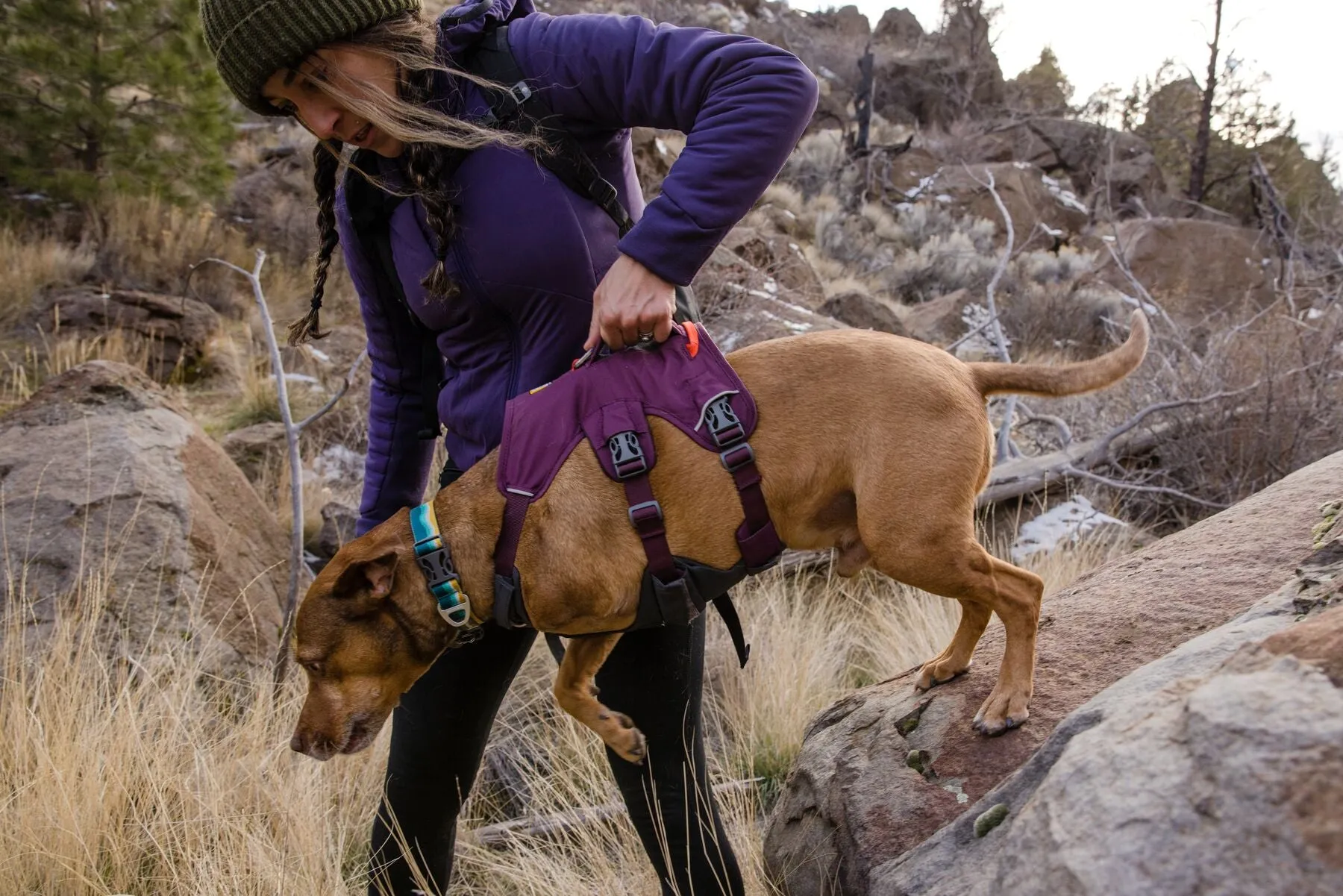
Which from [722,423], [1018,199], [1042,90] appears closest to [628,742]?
[722,423]

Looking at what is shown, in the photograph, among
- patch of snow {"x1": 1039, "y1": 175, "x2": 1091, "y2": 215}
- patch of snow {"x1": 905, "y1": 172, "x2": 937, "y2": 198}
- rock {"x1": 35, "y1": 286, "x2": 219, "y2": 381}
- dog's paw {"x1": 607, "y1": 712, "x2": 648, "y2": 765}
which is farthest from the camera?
patch of snow {"x1": 1039, "y1": 175, "x2": 1091, "y2": 215}

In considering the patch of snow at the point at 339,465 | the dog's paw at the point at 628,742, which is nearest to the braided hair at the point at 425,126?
the dog's paw at the point at 628,742

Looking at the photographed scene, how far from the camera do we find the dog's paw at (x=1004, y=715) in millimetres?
2365

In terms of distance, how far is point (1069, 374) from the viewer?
2.44 meters

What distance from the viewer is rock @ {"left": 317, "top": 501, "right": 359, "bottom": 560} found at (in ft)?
19.4

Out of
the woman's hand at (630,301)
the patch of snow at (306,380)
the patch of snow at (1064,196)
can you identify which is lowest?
the patch of snow at (306,380)

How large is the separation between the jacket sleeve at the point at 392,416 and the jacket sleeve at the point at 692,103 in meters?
0.80

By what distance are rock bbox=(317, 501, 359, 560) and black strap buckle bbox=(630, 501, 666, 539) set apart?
13.7ft

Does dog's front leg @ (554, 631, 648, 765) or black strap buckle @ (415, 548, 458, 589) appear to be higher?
black strap buckle @ (415, 548, 458, 589)

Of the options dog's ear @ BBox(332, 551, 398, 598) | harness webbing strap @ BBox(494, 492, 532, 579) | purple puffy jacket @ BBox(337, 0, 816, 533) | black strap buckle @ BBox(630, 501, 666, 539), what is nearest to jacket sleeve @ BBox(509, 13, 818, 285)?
purple puffy jacket @ BBox(337, 0, 816, 533)

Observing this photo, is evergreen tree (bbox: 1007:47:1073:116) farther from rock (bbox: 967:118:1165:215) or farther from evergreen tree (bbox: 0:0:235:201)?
evergreen tree (bbox: 0:0:235:201)

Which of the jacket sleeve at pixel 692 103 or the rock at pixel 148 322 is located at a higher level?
the jacket sleeve at pixel 692 103

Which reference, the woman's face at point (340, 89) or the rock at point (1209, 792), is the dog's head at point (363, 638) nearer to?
the woman's face at point (340, 89)

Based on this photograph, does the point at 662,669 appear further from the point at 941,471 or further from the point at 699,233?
the point at 699,233
